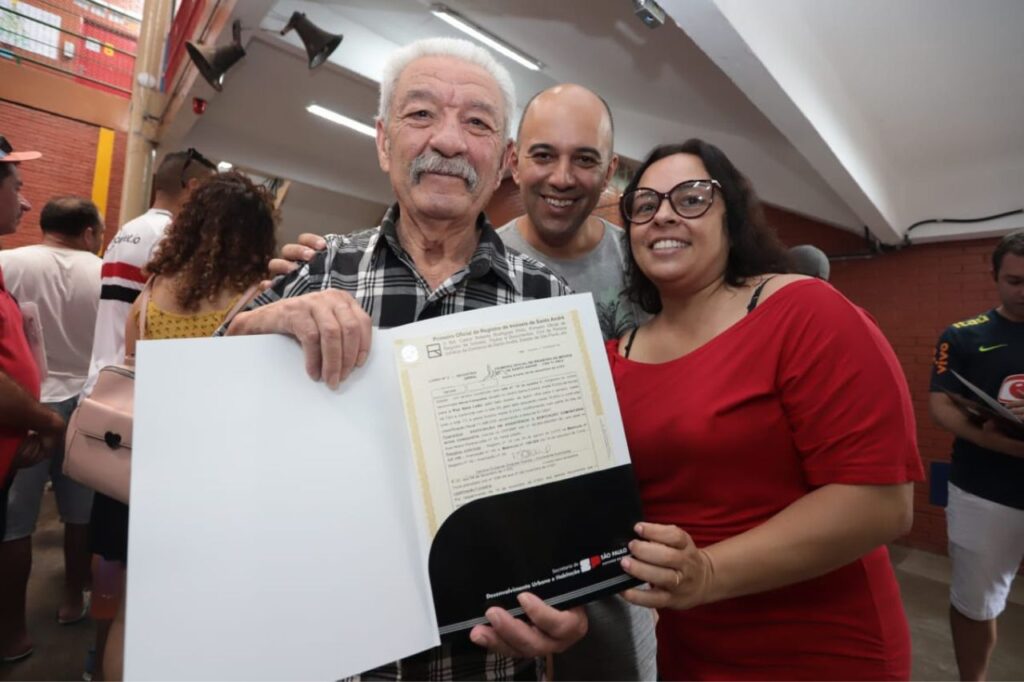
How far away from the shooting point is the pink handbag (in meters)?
1.37

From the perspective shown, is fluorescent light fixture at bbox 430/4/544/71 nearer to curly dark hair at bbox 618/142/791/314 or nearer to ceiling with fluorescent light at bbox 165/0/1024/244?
ceiling with fluorescent light at bbox 165/0/1024/244

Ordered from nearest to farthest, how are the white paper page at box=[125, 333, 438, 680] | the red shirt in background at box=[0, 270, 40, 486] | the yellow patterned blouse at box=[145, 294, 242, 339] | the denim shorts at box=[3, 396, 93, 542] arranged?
the white paper page at box=[125, 333, 438, 680] < the yellow patterned blouse at box=[145, 294, 242, 339] < the red shirt in background at box=[0, 270, 40, 486] < the denim shorts at box=[3, 396, 93, 542]

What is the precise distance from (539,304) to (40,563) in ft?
15.3

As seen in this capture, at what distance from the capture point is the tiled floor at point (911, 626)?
245 centimetres

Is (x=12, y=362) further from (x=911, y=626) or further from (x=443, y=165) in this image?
(x=911, y=626)

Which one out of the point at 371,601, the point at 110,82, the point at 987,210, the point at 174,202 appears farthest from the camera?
the point at 110,82

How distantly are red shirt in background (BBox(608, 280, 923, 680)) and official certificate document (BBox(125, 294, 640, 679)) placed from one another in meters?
0.33

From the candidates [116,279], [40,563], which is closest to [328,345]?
[116,279]

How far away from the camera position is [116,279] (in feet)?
7.91

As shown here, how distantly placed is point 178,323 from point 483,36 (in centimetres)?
326

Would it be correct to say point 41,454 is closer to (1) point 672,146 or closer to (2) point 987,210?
(1) point 672,146

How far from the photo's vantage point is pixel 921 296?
517 centimetres

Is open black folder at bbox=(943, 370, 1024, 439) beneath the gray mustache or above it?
beneath

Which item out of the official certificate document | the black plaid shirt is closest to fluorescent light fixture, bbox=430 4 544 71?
the black plaid shirt
